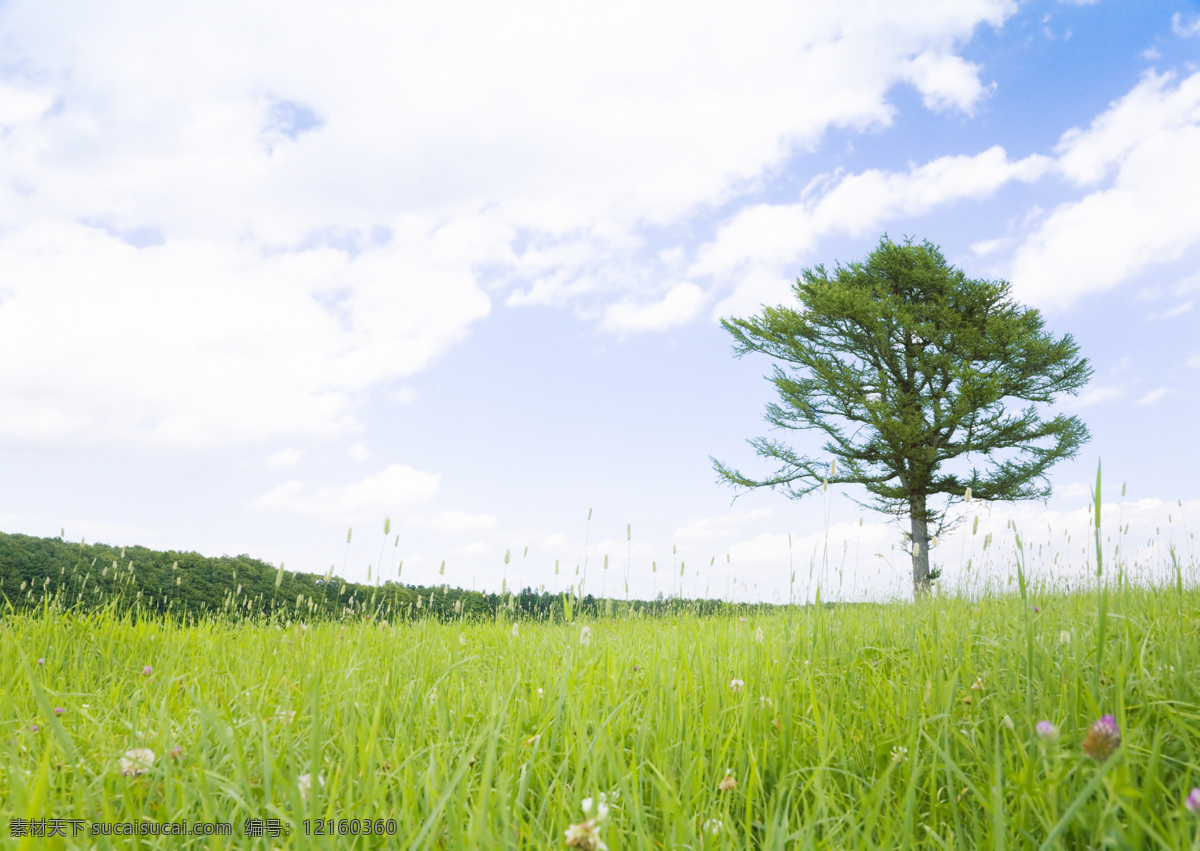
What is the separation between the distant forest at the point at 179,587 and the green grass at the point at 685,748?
13.8 feet

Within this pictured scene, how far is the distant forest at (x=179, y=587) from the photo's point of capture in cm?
780

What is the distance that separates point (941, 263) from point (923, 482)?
622 cm

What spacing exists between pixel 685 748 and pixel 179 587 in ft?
30.0

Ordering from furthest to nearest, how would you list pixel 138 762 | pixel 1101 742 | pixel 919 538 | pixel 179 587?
pixel 919 538 → pixel 179 587 → pixel 138 762 → pixel 1101 742

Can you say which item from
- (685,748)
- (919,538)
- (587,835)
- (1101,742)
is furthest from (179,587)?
(919,538)

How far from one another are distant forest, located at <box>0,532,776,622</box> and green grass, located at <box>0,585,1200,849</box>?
422 cm

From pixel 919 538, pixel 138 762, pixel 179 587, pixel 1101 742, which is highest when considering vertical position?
pixel 919 538

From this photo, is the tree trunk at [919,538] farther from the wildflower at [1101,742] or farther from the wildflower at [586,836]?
the wildflower at [586,836]

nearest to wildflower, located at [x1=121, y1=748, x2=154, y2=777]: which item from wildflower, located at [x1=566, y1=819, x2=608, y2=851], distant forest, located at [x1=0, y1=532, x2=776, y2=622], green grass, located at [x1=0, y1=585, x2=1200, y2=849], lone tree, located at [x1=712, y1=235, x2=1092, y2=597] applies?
green grass, located at [x1=0, y1=585, x2=1200, y2=849]

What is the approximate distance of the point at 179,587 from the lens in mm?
8781

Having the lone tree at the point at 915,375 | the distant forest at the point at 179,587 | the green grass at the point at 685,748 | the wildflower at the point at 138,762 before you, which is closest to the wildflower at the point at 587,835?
the green grass at the point at 685,748

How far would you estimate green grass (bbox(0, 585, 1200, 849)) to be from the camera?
5.09 feet

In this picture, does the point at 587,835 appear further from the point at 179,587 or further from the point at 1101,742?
the point at 179,587

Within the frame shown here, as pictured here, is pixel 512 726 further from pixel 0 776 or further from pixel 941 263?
pixel 941 263
